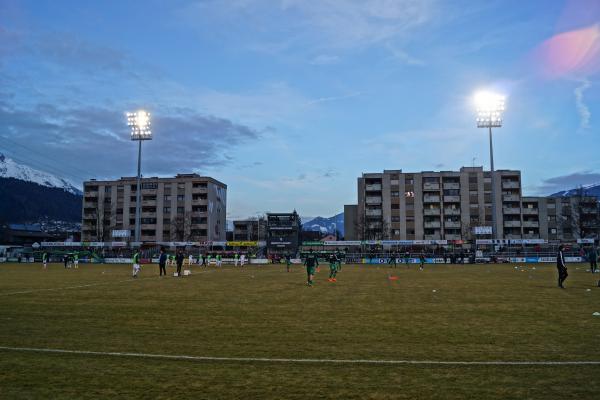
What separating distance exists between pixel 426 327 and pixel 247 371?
5.75 meters

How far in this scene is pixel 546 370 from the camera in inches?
289

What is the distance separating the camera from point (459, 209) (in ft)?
332

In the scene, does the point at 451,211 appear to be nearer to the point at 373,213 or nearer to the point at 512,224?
the point at 512,224

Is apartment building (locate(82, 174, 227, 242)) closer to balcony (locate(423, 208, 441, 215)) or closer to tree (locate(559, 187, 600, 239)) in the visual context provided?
balcony (locate(423, 208, 441, 215))

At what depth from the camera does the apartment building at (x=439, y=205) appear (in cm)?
10062

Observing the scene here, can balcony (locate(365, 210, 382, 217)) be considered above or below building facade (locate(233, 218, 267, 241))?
above

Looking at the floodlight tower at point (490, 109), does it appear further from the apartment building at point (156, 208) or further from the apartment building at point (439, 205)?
the apartment building at point (156, 208)

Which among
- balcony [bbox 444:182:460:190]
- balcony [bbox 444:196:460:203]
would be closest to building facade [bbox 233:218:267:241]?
balcony [bbox 444:196:460:203]

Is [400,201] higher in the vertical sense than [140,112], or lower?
lower

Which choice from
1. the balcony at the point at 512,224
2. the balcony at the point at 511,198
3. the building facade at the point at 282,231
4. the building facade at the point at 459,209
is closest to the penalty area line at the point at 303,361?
the building facade at the point at 282,231

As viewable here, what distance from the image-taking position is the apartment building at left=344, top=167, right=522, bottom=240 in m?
101

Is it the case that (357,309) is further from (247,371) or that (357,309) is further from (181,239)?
(181,239)

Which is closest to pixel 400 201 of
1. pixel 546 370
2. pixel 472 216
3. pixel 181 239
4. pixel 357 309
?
pixel 472 216

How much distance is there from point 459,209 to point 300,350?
98856mm
